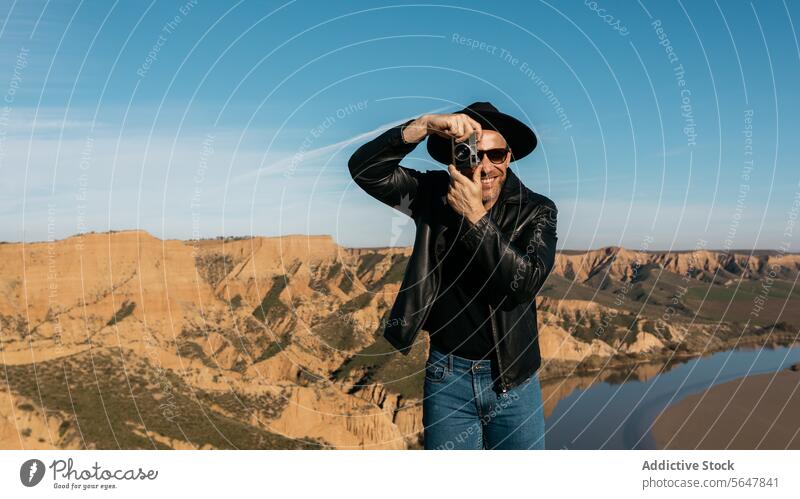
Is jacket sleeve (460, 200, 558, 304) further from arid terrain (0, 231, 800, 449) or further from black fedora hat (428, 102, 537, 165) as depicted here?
arid terrain (0, 231, 800, 449)

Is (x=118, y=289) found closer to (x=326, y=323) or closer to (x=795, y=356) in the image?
(x=326, y=323)

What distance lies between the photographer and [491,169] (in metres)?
5.04

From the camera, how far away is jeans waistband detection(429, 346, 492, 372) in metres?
4.81

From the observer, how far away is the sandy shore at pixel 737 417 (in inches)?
2461

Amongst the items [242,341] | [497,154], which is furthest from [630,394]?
[497,154]

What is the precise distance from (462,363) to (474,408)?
1.27ft

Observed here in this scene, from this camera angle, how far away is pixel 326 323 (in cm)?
7412

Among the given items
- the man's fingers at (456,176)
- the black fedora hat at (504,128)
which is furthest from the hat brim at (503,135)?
the man's fingers at (456,176)

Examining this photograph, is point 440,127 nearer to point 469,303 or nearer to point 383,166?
point 383,166

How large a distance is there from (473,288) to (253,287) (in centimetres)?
10099

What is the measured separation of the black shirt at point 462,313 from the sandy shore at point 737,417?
5869 cm

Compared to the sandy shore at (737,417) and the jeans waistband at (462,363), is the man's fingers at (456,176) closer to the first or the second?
the jeans waistband at (462,363)

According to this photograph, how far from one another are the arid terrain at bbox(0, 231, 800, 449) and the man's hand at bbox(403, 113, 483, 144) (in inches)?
171
